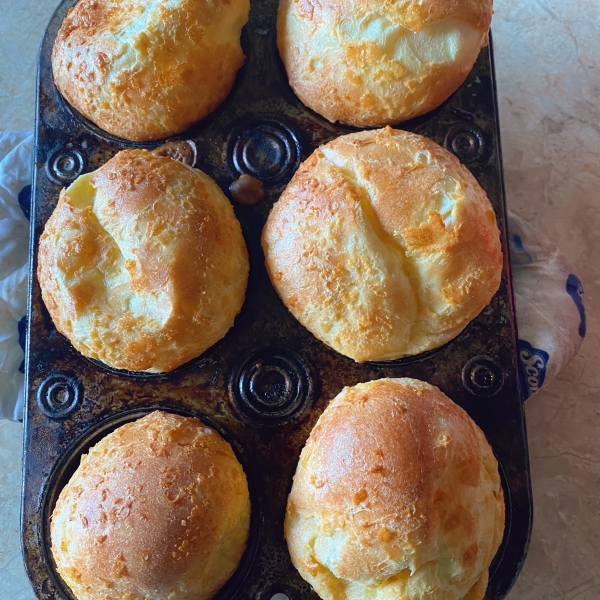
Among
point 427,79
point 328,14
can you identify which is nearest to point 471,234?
point 427,79

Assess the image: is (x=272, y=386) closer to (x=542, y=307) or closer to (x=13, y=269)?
(x=542, y=307)

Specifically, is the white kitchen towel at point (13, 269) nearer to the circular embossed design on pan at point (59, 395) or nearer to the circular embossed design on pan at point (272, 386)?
the circular embossed design on pan at point (59, 395)

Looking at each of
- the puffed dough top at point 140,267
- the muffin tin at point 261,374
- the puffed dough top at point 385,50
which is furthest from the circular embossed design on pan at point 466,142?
the puffed dough top at point 140,267

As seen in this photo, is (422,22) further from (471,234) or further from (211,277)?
(211,277)

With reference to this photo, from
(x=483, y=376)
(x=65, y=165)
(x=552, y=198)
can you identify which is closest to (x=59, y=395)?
(x=65, y=165)

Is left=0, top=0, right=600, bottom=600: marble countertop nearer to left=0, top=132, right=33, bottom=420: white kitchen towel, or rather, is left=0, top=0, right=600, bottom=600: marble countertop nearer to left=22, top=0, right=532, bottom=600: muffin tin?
left=0, top=132, right=33, bottom=420: white kitchen towel
